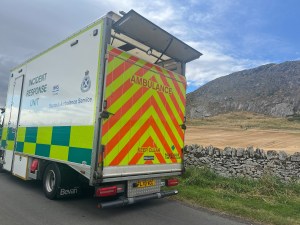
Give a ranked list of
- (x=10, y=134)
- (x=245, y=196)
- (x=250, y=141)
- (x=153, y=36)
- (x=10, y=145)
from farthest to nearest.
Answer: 1. (x=250, y=141)
2. (x=10, y=134)
3. (x=10, y=145)
4. (x=245, y=196)
5. (x=153, y=36)

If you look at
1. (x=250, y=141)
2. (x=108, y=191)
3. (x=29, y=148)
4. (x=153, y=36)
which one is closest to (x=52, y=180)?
(x=29, y=148)

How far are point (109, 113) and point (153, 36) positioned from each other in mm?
2075

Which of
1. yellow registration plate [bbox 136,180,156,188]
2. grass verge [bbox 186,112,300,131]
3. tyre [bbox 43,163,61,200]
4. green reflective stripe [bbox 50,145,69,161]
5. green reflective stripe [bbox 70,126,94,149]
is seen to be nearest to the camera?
green reflective stripe [bbox 70,126,94,149]

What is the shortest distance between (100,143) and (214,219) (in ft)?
8.25

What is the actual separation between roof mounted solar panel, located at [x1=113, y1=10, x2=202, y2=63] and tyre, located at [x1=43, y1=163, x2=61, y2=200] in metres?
3.09

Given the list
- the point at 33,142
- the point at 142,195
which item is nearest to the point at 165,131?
the point at 142,195

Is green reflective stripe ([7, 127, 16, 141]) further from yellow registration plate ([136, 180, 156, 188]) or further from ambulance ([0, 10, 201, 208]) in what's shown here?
yellow registration plate ([136, 180, 156, 188])

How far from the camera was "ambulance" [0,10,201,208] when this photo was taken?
19.7 ft

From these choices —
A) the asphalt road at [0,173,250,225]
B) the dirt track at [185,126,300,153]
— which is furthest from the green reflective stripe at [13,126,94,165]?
the dirt track at [185,126,300,153]

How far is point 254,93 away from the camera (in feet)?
418

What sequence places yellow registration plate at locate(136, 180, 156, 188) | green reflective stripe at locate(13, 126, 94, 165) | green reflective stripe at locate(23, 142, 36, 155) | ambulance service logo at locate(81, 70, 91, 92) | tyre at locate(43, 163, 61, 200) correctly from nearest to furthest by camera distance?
green reflective stripe at locate(13, 126, 94, 165) < ambulance service logo at locate(81, 70, 91, 92) < yellow registration plate at locate(136, 180, 156, 188) < tyre at locate(43, 163, 61, 200) < green reflective stripe at locate(23, 142, 36, 155)

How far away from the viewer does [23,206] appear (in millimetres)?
6527

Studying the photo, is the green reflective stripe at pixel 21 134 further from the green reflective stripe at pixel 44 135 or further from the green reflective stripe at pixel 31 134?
the green reflective stripe at pixel 44 135

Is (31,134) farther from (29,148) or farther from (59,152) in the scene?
(59,152)
